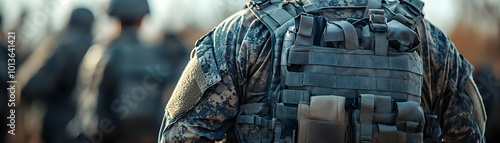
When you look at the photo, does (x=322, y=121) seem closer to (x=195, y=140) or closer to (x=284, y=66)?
(x=284, y=66)

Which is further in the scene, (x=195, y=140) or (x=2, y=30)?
(x=2, y=30)

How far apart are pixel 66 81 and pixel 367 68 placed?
5.74 m

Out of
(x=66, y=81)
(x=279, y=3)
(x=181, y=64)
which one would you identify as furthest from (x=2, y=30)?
(x=279, y=3)

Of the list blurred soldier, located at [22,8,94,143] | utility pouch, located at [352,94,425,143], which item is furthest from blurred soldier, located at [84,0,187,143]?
utility pouch, located at [352,94,425,143]

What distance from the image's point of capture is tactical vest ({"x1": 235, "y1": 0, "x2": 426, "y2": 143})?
271 centimetres

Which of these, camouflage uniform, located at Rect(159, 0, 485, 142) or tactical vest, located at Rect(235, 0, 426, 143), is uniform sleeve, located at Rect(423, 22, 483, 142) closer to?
camouflage uniform, located at Rect(159, 0, 485, 142)

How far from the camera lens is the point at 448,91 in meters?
3.19

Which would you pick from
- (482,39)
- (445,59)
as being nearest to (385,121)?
(445,59)

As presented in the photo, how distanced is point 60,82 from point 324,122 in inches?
229

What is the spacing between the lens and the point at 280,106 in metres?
2.80

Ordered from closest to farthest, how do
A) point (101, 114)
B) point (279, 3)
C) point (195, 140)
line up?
point (195, 140) → point (279, 3) → point (101, 114)

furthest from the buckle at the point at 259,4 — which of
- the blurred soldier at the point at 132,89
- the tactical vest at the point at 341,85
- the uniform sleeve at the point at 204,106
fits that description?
the blurred soldier at the point at 132,89

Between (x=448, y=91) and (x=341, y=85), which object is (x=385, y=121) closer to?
(x=341, y=85)

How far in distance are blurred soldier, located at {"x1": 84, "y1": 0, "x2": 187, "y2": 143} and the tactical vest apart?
345cm
